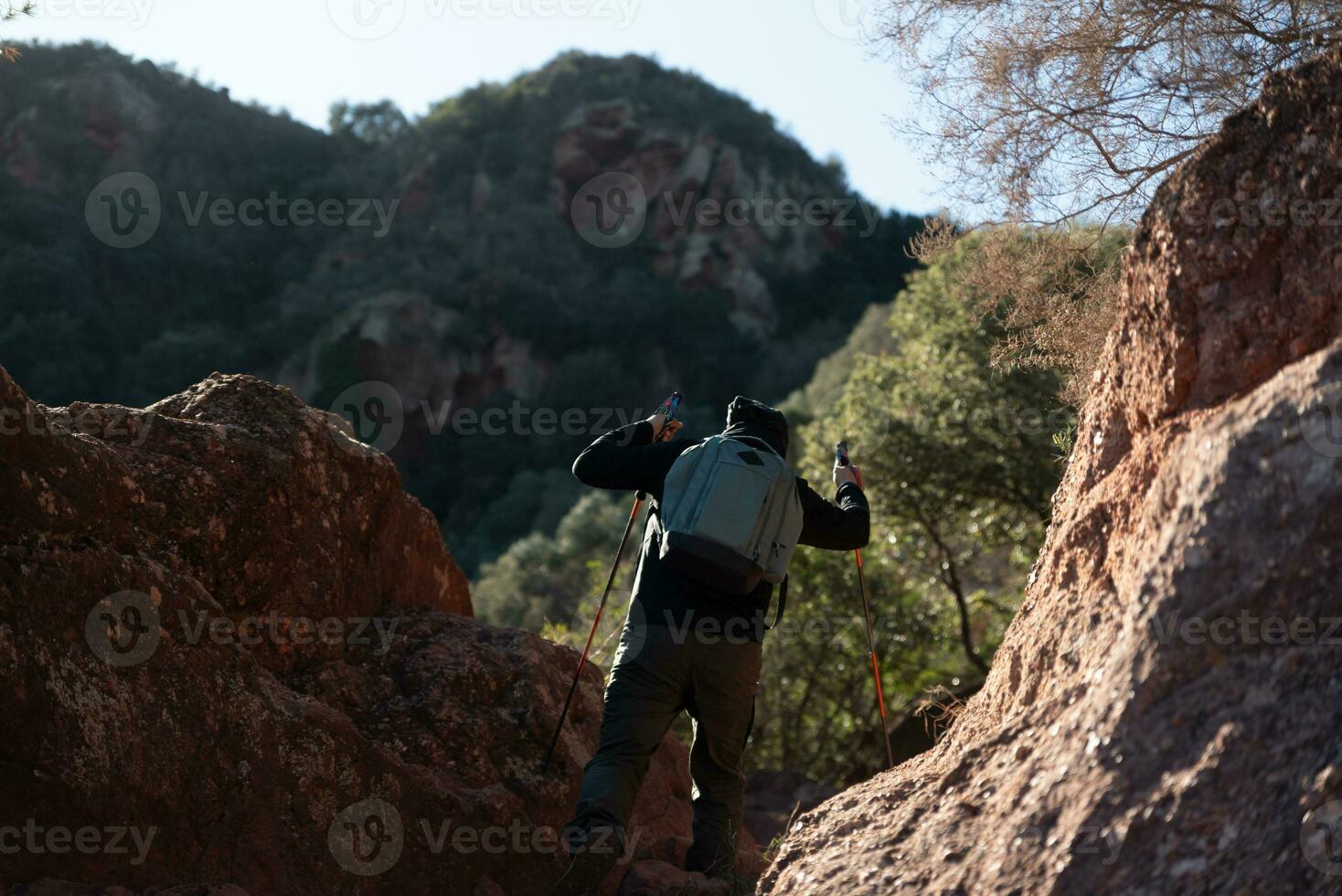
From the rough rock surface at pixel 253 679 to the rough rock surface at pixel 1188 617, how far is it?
172 centimetres

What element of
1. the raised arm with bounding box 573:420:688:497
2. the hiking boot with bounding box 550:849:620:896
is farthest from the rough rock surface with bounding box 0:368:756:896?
the raised arm with bounding box 573:420:688:497

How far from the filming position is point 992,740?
12.6 ft

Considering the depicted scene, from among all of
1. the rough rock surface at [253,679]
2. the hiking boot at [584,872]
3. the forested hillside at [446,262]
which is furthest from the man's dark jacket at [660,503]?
the forested hillside at [446,262]

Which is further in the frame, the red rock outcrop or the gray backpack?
the red rock outcrop

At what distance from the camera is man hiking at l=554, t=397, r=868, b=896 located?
474 cm

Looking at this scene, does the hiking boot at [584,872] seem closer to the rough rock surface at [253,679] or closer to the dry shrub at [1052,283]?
the rough rock surface at [253,679]

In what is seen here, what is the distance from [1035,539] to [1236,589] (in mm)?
12148

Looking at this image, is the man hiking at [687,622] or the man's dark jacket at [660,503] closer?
the man hiking at [687,622]

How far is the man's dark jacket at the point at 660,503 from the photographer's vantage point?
485cm

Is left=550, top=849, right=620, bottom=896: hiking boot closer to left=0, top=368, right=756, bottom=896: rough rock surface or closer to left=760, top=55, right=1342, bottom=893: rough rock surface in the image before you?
left=0, top=368, right=756, bottom=896: rough rock surface

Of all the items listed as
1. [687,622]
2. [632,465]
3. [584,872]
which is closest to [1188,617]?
[687,622]

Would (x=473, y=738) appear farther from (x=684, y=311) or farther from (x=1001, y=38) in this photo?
(x=684, y=311)

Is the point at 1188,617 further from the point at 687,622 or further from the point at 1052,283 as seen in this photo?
the point at 1052,283

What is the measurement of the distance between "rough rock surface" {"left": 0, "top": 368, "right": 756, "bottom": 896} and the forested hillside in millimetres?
30834
